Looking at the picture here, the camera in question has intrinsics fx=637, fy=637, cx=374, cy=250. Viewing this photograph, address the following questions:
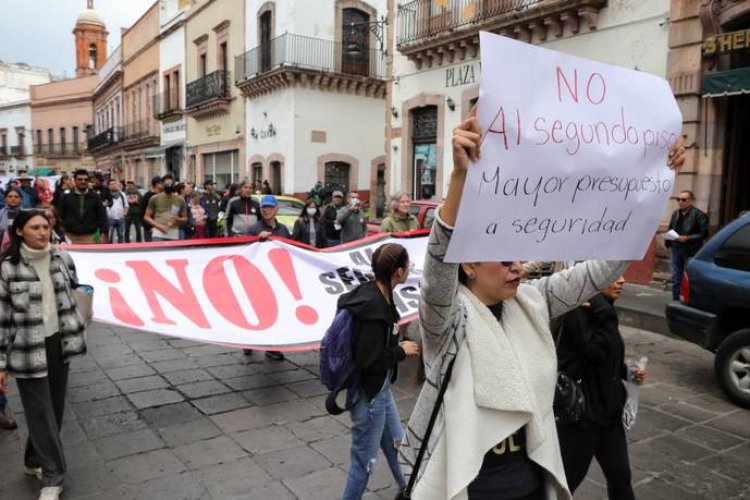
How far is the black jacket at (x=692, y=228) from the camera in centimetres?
951

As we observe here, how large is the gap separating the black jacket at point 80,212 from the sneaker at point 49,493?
5.94 metres

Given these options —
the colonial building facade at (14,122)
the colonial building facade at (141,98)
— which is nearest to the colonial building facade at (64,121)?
the colonial building facade at (14,122)

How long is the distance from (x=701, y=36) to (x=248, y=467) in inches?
402

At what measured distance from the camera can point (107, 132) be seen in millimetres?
47000

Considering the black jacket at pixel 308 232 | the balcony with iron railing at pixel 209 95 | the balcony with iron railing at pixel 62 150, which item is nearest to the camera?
the black jacket at pixel 308 232

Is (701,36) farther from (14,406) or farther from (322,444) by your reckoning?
(14,406)

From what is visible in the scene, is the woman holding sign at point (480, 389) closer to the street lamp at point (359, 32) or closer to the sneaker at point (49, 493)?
the sneaker at point (49, 493)

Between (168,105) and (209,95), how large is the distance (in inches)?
273

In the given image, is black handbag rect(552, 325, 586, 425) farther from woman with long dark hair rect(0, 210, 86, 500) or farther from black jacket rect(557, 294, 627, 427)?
woman with long dark hair rect(0, 210, 86, 500)

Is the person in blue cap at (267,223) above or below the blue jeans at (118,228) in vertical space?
above

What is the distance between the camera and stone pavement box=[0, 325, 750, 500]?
4004 mm

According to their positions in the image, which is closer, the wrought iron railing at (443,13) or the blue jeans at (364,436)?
the blue jeans at (364,436)

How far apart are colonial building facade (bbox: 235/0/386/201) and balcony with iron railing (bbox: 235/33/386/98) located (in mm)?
36

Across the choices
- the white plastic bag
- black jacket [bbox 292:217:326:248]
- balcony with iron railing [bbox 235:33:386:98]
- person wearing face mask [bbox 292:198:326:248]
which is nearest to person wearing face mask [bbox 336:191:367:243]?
black jacket [bbox 292:217:326:248]
